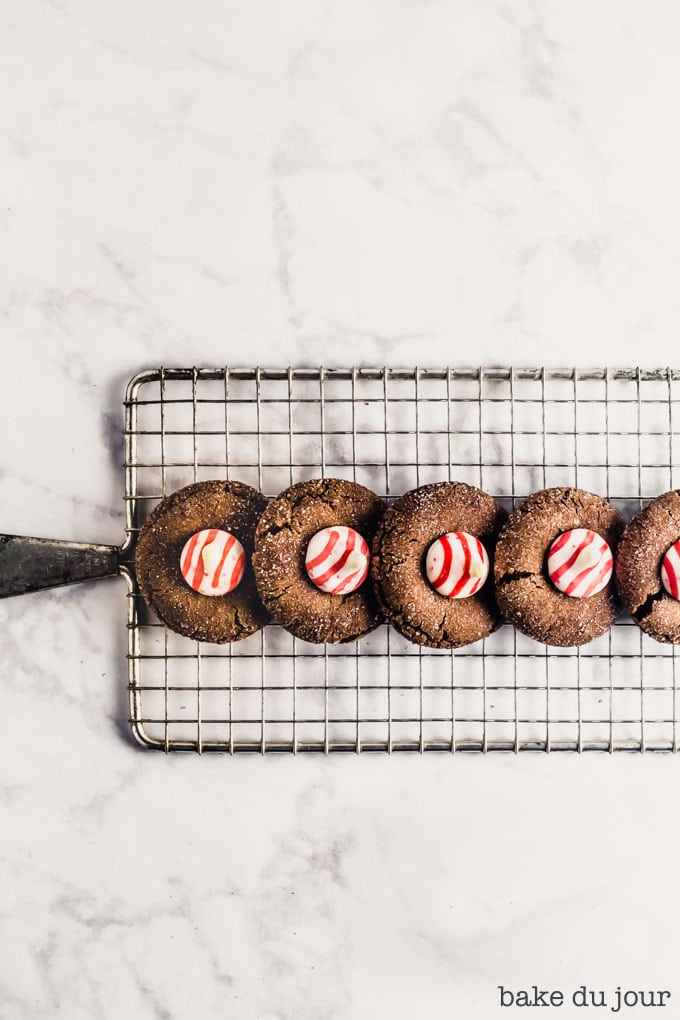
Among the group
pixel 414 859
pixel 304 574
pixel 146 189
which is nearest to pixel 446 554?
pixel 304 574

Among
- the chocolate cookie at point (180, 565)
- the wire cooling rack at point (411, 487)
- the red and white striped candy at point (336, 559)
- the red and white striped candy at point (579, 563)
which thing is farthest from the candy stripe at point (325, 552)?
the red and white striped candy at point (579, 563)

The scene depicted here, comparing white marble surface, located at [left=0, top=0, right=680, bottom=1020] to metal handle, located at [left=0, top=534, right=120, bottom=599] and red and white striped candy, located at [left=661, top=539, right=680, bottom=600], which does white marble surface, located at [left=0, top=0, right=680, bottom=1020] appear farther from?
red and white striped candy, located at [left=661, top=539, right=680, bottom=600]

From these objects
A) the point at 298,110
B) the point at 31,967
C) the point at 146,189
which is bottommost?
the point at 31,967

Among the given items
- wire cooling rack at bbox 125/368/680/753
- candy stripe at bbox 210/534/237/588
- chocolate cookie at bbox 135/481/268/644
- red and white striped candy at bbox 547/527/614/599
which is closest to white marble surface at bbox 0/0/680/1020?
wire cooling rack at bbox 125/368/680/753

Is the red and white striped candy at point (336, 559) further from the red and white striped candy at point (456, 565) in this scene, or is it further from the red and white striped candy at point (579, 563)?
the red and white striped candy at point (579, 563)

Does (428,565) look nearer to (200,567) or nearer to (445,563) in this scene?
(445,563)

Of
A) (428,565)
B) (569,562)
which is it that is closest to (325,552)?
(428,565)

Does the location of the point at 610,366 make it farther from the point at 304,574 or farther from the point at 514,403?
→ the point at 304,574
